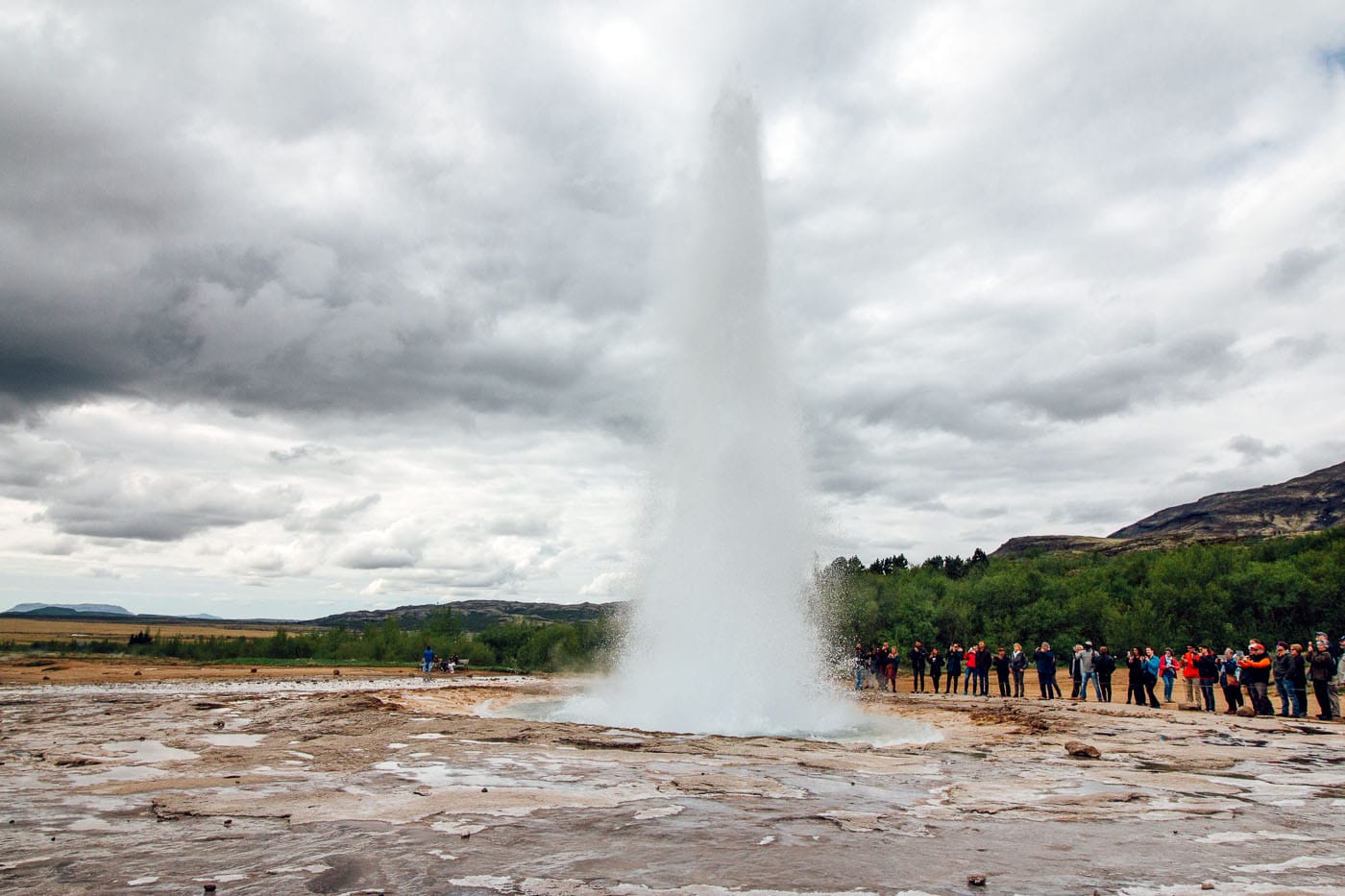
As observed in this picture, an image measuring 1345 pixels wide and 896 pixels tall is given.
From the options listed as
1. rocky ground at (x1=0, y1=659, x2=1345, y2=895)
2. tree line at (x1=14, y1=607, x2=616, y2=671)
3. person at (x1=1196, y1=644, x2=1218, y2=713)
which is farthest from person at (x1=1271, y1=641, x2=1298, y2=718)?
tree line at (x1=14, y1=607, x2=616, y2=671)

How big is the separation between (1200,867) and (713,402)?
15222 millimetres

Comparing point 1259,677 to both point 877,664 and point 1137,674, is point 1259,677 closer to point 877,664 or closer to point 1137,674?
point 1137,674

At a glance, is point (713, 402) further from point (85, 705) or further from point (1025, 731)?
point (85, 705)

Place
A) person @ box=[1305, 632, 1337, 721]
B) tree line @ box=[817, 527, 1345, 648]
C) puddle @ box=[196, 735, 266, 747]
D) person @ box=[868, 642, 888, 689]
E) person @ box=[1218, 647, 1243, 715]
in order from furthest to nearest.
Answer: tree line @ box=[817, 527, 1345, 648], person @ box=[868, 642, 888, 689], person @ box=[1218, 647, 1243, 715], person @ box=[1305, 632, 1337, 721], puddle @ box=[196, 735, 266, 747]

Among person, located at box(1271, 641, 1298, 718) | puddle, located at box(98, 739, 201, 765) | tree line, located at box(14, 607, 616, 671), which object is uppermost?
person, located at box(1271, 641, 1298, 718)

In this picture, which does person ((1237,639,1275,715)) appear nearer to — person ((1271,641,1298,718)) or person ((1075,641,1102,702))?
person ((1271,641,1298,718))

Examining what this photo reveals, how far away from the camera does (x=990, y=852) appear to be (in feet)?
21.4

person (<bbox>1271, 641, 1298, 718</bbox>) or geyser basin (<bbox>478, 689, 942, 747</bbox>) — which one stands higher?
person (<bbox>1271, 641, 1298, 718</bbox>)

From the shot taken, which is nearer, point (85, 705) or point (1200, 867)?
point (1200, 867)

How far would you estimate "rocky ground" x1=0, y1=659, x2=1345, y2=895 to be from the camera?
224 inches

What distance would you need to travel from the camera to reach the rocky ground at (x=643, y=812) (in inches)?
224

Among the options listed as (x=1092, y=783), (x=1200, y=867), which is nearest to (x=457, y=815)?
(x=1200, y=867)

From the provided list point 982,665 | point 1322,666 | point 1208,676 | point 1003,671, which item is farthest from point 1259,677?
point 982,665

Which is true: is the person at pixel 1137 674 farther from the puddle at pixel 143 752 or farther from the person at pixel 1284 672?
the puddle at pixel 143 752
